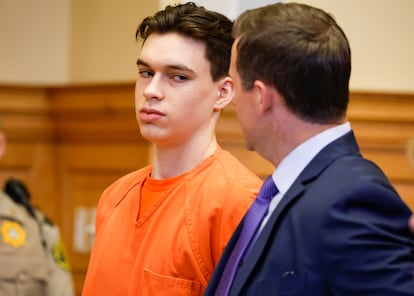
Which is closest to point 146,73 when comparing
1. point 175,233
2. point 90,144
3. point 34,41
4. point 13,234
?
point 175,233

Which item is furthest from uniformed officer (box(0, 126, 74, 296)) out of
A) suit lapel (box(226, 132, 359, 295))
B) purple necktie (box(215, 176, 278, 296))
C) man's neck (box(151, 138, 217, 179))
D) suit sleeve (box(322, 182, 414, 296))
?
suit sleeve (box(322, 182, 414, 296))

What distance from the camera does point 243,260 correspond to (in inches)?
57.3

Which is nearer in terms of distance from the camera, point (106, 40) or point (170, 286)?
point (170, 286)

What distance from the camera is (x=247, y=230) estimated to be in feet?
4.98

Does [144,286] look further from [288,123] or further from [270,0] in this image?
[270,0]

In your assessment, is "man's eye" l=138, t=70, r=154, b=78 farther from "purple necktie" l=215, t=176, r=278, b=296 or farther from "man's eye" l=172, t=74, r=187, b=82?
"purple necktie" l=215, t=176, r=278, b=296

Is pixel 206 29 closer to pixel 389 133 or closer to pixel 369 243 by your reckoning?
pixel 369 243

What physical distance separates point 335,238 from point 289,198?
13 centimetres

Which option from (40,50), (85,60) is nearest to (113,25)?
(85,60)

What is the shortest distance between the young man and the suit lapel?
294 millimetres

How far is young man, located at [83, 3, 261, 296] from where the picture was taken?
171 cm

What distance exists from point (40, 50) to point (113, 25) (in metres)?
0.51

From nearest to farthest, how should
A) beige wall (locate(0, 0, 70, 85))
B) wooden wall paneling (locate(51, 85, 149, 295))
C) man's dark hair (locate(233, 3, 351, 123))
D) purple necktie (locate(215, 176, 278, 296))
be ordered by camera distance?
man's dark hair (locate(233, 3, 351, 123))
purple necktie (locate(215, 176, 278, 296))
wooden wall paneling (locate(51, 85, 149, 295))
beige wall (locate(0, 0, 70, 85))

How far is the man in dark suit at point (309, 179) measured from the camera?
4.17ft
